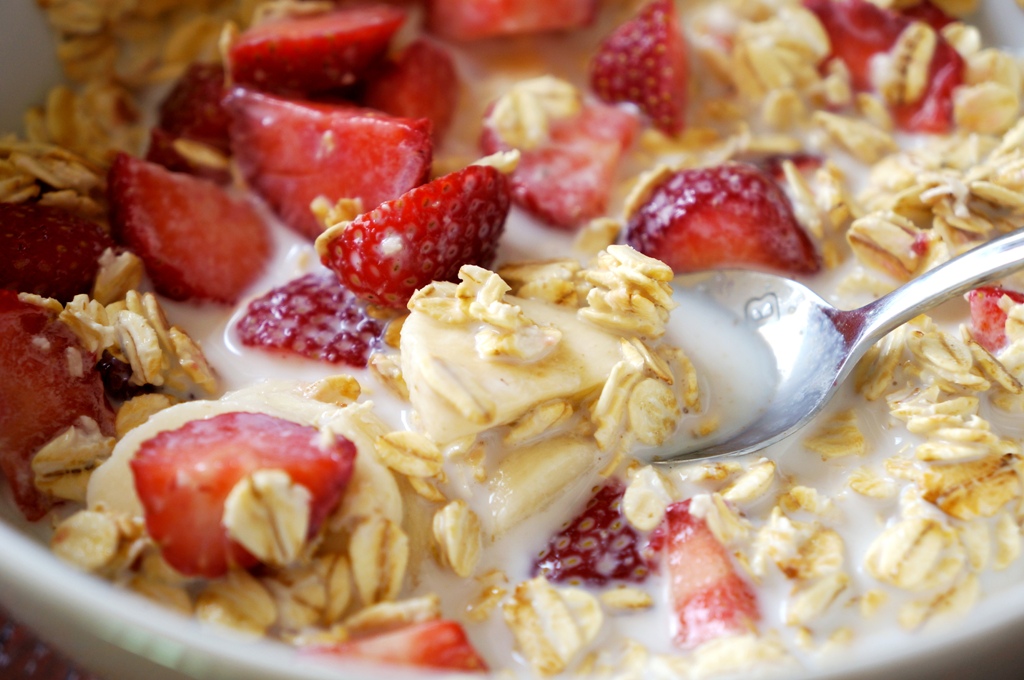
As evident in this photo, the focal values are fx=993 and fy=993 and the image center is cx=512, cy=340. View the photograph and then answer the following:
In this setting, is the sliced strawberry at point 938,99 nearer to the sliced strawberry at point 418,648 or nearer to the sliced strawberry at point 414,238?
the sliced strawberry at point 414,238

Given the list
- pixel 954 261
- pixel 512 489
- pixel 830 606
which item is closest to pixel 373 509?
pixel 512 489

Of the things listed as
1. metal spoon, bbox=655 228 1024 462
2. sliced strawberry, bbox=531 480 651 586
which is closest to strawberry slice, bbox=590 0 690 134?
metal spoon, bbox=655 228 1024 462

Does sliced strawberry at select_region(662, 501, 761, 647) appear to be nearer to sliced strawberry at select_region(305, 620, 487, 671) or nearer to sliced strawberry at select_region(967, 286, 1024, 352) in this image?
sliced strawberry at select_region(305, 620, 487, 671)

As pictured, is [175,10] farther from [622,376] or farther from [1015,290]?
[1015,290]

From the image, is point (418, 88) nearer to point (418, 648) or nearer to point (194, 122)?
point (194, 122)

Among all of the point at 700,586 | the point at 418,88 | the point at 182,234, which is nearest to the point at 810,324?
the point at 700,586

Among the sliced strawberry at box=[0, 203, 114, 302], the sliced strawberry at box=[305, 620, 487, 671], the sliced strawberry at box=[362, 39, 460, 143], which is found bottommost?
the sliced strawberry at box=[305, 620, 487, 671]

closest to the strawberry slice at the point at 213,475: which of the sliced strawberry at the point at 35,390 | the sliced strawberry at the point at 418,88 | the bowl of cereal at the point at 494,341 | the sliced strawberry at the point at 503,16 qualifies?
the bowl of cereal at the point at 494,341
